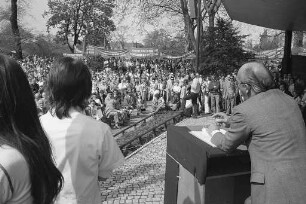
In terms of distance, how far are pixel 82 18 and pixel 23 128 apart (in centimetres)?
4626

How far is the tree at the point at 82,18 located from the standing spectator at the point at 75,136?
143 feet

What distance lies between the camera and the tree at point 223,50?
20281 millimetres

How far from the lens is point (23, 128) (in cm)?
137

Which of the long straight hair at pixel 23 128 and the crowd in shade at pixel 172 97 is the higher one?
the long straight hair at pixel 23 128

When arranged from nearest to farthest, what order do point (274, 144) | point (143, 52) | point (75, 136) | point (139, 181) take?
point (75, 136), point (274, 144), point (139, 181), point (143, 52)

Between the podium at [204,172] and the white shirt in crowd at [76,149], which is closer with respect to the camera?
the white shirt in crowd at [76,149]

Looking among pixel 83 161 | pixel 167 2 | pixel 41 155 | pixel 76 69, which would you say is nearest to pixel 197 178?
pixel 83 161

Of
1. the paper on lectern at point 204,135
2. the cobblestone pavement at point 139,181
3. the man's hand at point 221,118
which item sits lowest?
the cobblestone pavement at point 139,181

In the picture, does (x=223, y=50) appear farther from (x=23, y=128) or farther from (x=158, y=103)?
(x=23, y=128)

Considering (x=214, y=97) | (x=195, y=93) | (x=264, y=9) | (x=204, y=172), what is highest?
(x=264, y=9)

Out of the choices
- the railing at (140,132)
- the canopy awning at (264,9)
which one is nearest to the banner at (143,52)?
the canopy awning at (264,9)


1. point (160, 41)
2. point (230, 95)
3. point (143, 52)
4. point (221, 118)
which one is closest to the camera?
point (221, 118)

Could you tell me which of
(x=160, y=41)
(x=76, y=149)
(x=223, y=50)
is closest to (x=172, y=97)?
(x=223, y=50)

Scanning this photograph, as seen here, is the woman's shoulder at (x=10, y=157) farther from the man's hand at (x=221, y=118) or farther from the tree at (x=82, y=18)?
the tree at (x=82, y=18)
